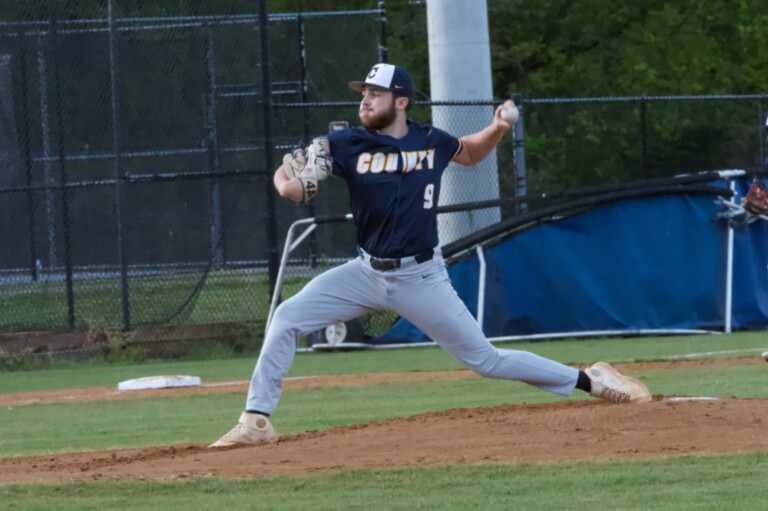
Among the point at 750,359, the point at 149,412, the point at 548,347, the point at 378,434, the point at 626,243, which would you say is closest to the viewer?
the point at 378,434

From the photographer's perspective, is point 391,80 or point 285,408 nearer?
point 391,80

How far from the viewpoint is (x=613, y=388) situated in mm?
7598

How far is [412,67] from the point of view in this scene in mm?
32406

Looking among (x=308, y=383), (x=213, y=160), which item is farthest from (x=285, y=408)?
(x=213, y=160)

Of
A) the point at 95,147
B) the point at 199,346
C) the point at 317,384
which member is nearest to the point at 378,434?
the point at 317,384

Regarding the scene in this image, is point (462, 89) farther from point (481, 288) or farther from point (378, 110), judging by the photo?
point (378, 110)

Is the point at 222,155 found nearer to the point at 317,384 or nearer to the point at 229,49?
the point at 229,49

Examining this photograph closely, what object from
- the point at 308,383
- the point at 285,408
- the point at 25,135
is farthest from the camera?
the point at 25,135

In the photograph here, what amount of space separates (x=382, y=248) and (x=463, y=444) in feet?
3.91

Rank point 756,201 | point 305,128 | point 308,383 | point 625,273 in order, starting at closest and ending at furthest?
point 308,383
point 756,201
point 625,273
point 305,128

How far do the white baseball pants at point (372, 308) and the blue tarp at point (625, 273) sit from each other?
25.5ft

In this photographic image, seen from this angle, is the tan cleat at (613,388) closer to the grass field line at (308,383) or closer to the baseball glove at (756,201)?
the grass field line at (308,383)

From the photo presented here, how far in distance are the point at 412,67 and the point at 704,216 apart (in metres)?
18.3

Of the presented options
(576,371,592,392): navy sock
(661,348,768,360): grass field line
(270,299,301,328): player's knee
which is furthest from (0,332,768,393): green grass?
(270,299,301,328): player's knee
